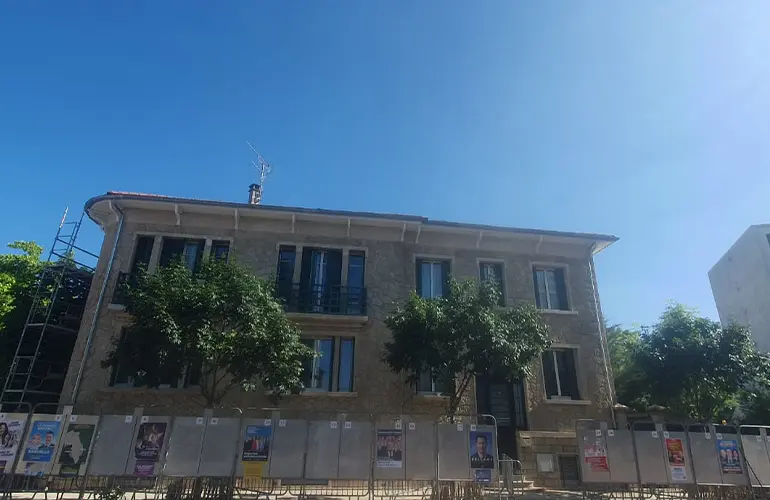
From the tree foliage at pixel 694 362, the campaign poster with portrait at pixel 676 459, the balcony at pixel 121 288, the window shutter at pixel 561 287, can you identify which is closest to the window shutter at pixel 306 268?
the balcony at pixel 121 288

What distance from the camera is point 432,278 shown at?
1716 centimetres

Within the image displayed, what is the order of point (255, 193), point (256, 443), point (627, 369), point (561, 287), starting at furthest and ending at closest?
point (627, 369) → point (255, 193) → point (561, 287) → point (256, 443)

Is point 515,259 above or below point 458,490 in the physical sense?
above

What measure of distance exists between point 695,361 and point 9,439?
721 inches

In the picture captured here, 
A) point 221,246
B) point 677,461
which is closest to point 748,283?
point 677,461

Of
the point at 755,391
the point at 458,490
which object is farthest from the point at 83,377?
the point at 755,391

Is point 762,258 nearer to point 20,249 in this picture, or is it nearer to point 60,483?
point 60,483

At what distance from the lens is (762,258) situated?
89.4 feet

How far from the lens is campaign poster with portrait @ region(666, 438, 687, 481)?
11039 mm

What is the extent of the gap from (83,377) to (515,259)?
14.8 meters

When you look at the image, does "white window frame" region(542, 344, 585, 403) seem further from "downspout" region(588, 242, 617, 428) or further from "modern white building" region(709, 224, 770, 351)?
"modern white building" region(709, 224, 770, 351)

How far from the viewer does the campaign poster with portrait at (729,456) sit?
11328mm

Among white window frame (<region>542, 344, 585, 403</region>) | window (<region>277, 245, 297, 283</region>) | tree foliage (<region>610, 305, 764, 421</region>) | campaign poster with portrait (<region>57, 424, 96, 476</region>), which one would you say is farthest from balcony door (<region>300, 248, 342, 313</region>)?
tree foliage (<region>610, 305, 764, 421</region>)

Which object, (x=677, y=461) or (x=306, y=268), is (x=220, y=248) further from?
(x=677, y=461)
